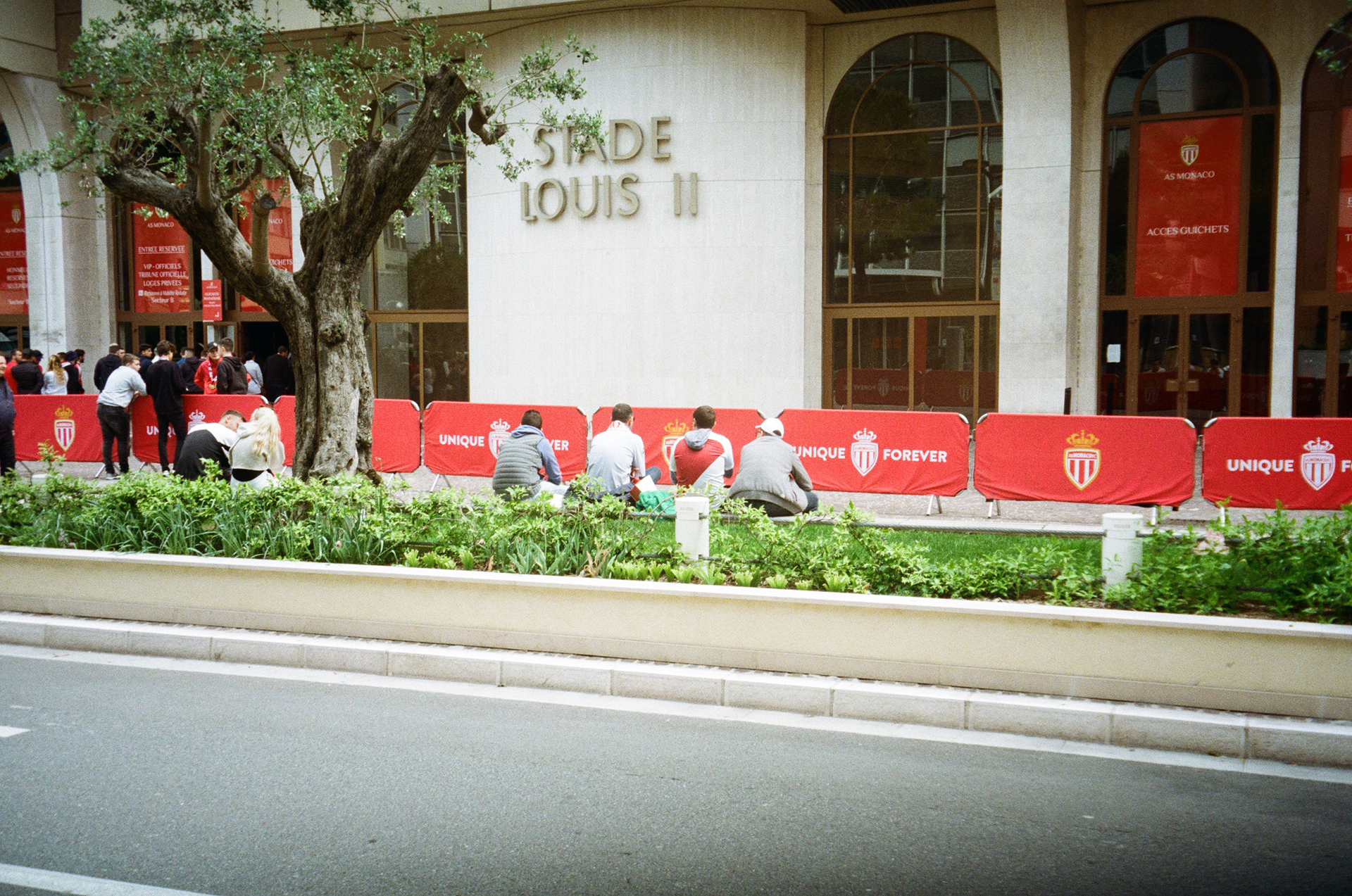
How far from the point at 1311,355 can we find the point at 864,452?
36.0 ft

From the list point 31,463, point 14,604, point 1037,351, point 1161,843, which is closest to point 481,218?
point 31,463

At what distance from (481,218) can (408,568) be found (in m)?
15.7

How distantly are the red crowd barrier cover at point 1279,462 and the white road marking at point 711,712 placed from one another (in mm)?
6559

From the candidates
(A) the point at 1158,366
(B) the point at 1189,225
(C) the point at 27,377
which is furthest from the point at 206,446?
(B) the point at 1189,225

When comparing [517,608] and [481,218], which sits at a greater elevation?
[481,218]

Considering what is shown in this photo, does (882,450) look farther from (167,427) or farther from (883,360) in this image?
(167,427)

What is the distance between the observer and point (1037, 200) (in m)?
19.3

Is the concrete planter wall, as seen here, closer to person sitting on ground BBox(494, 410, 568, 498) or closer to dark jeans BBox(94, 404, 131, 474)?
person sitting on ground BBox(494, 410, 568, 498)

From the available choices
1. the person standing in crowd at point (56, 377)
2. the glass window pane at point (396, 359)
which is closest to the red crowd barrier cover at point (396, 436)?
the glass window pane at point (396, 359)

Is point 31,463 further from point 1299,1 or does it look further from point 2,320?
point 1299,1

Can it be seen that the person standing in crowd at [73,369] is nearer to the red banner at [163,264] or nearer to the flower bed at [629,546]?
the red banner at [163,264]

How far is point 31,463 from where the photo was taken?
675 inches

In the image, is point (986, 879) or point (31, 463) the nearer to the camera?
point (986, 879)

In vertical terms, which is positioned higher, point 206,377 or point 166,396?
point 206,377
